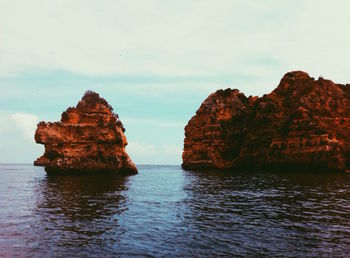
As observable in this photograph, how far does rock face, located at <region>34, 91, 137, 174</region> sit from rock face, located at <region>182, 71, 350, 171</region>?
45.0m

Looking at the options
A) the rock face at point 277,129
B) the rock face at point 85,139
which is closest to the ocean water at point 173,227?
the rock face at point 85,139

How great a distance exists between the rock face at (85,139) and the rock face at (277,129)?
45.0 metres

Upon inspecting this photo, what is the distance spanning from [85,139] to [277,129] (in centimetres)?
6057

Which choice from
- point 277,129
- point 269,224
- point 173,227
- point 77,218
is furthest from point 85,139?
point 277,129

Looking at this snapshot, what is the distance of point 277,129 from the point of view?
99625 millimetres

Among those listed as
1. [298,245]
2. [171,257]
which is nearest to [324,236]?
[298,245]

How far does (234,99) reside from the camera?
11512 centimetres

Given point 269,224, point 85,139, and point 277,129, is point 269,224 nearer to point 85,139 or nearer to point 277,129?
point 85,139

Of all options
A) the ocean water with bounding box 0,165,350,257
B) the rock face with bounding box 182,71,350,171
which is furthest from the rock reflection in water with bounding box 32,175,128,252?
the rock face with bounding box 182,71,350,171

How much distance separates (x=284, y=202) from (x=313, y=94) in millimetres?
76474

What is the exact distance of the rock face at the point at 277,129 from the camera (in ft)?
288

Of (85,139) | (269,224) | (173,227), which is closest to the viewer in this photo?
(173,227)

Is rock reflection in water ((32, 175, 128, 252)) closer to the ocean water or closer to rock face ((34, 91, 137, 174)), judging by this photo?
the ocean water

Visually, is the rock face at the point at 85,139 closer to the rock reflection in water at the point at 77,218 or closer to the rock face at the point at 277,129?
the rock reflection in water at the point at 77,218
